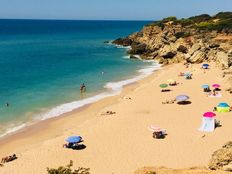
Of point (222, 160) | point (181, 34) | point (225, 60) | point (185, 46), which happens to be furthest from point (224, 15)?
point (222, 160)

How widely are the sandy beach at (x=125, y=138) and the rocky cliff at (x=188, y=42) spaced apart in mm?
14585

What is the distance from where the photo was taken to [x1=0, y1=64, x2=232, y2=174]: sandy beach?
2020cm

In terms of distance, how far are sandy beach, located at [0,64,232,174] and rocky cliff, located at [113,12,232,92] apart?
1459cm

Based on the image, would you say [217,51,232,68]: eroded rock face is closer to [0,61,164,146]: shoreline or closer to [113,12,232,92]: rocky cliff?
[113,12,232,92]: rocky cliff

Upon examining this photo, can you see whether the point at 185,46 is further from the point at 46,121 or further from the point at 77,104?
the point at 46,121

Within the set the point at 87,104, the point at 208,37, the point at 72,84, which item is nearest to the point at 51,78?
the point at 72,84

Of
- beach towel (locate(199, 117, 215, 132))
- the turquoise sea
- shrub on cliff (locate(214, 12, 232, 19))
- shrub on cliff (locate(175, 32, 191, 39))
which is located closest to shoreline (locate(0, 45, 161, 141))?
the turquoise sea

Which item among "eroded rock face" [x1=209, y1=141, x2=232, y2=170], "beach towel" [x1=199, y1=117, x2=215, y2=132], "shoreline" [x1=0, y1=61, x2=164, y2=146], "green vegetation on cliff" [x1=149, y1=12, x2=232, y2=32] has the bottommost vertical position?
"shoreline" [x1=0, y1=61, x2=164, y2=146]

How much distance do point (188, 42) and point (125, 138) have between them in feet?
154

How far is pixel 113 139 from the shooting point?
936 inches

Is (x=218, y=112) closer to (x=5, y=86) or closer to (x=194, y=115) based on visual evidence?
(x=194, y=115)

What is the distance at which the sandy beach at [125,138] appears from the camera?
20203 millimetres

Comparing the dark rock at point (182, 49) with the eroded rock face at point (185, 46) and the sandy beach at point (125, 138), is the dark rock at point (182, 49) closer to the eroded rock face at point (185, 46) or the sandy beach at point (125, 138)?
the eroded rock face at point (185, 46)

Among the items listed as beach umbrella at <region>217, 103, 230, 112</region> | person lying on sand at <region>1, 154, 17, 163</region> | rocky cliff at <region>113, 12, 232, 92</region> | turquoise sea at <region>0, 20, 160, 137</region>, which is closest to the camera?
person lying on sand at <region>1, 154, 17, 163</region>
